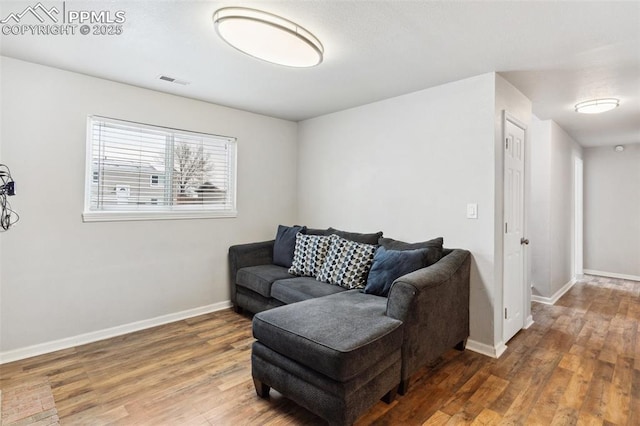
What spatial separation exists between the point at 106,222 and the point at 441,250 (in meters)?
3.07

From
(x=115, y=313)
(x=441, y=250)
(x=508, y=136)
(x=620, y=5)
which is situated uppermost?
(x=620, y=5)

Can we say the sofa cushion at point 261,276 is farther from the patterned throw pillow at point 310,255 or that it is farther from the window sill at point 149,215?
the window sill at point 149,215

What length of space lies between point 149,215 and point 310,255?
5.55 feet

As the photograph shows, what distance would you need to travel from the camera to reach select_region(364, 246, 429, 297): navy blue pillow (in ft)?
8.49

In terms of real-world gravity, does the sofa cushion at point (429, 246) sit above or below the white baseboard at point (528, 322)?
above

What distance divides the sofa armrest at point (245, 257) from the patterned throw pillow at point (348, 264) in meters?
0.96

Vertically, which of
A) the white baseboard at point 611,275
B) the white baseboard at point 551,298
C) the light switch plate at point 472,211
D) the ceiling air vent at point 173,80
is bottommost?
the white baseboard at point 551,298

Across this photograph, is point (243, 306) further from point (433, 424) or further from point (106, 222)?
point (433, 424)

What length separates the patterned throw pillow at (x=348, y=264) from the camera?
2.96 m

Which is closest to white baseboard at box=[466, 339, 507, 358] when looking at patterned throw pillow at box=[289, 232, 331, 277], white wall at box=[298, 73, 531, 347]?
white wall at box=[298, 73, 531, 347]

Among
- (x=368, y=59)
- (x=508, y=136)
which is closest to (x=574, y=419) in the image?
(x=508, y=136)

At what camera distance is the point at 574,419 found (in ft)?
6.31

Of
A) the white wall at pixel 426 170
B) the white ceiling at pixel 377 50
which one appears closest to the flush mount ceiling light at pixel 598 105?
the white ceiling at pixel 377 50

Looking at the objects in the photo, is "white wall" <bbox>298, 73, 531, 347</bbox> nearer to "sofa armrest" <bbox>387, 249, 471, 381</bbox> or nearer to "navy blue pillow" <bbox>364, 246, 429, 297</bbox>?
"sofa armrest" <bbox>387, 249, 471, 381</bbox>
